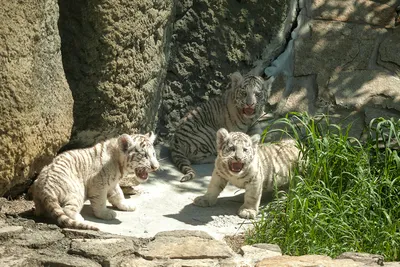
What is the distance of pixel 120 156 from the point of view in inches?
281

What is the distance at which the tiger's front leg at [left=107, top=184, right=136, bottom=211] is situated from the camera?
24.3 ft

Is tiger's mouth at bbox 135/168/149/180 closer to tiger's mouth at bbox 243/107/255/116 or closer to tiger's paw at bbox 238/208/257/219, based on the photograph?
tiger's paw at bbox 238/208/257/219

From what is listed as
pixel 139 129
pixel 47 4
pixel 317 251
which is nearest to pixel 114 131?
Answer: pixel 139 129

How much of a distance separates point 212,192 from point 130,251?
183 cm

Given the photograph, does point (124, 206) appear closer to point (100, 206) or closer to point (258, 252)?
point (100, 206)

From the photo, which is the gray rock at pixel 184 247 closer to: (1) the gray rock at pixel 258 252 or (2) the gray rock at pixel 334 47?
(1) the gray rock at pixel 258 252

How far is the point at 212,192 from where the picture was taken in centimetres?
771

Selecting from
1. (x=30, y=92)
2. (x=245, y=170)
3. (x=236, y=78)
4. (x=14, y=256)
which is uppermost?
(x=236, y=78)

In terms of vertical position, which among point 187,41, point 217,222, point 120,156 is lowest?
point 217,222

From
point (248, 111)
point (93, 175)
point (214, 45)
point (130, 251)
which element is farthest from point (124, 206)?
point (214, 45)

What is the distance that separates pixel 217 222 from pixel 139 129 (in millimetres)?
1431

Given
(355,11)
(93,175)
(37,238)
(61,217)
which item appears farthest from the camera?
(355,11)

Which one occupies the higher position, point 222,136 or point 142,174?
point 222,136

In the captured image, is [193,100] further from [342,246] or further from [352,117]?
[342,246]
